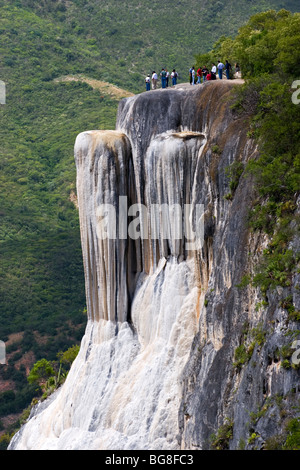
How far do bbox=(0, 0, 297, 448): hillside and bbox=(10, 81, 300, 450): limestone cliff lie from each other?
26.5 m

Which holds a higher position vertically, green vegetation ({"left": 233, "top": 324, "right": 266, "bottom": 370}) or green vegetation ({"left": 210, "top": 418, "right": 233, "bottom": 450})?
green vegetation ({"left": 233, "top": 324, "right": 266, "bottom": 370})

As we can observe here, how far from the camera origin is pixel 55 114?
74812 millimetres

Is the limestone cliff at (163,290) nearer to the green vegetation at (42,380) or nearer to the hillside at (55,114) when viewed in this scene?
the green vegetation at (42,380)

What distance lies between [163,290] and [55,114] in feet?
178

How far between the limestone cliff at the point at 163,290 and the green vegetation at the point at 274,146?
17.7 inches

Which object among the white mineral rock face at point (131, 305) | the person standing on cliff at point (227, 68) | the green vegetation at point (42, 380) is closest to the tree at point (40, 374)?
the green vegetation at point (42, 380)

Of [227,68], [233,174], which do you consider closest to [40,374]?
[227,68]

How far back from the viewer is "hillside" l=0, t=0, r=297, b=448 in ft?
178

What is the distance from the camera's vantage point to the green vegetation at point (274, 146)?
16.4 metres

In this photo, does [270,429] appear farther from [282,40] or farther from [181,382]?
[282,40]

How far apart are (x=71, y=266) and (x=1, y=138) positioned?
18.2 metres

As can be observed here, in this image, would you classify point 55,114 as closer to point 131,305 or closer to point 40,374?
point 40,374

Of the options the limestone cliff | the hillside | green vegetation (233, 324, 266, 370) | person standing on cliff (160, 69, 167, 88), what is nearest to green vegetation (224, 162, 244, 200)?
the limestone cliff

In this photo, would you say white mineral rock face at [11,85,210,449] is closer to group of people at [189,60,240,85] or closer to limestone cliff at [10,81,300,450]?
limestone cliff at [10,81,300,450]
